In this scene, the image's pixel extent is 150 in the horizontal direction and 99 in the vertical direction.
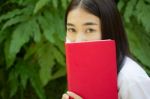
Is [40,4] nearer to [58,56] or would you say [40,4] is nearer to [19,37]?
[19,37]

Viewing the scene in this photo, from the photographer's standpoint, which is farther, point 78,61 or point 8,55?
point 8,55

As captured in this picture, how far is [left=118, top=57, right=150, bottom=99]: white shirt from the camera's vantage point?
68.4 inches

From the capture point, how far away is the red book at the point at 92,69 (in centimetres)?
172

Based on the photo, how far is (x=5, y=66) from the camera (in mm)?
3412

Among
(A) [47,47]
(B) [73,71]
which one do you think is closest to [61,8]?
(A) [47,47]

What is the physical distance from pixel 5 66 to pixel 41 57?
484mm

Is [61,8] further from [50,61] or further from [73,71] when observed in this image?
[73,71]

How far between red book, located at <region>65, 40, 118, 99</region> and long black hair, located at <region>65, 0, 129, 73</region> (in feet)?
0.37

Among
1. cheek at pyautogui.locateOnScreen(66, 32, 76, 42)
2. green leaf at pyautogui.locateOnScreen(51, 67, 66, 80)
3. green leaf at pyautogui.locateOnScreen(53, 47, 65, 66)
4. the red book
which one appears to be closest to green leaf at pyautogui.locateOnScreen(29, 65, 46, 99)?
green leaf at pyautogui.locateOnScreen(51, 67, 66, 80)

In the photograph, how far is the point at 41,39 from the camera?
304 cm

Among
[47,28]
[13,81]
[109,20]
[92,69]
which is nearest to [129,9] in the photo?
[47,28]

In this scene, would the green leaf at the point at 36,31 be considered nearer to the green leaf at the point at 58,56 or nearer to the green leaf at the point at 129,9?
the green leaf at the point at 58,56

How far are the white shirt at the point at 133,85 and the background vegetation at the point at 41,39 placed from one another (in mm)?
1178

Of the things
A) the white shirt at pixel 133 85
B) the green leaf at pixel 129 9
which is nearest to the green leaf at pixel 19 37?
the green leaf at pixel 129 9
